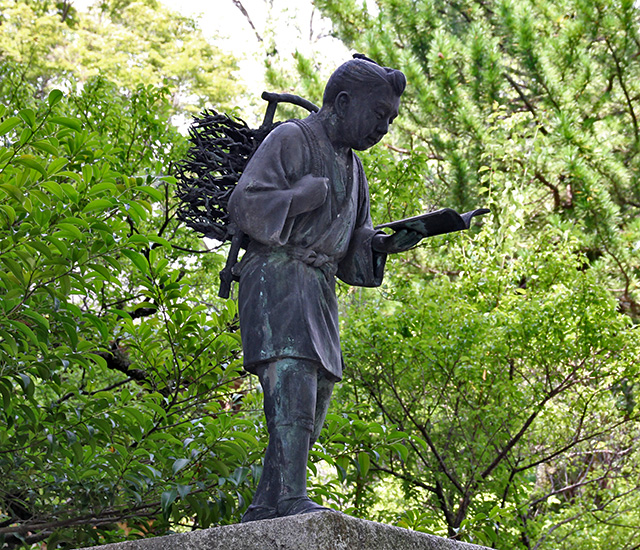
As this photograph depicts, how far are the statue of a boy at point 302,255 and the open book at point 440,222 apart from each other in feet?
0.22

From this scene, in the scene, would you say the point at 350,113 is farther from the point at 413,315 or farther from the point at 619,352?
the point at 619,352

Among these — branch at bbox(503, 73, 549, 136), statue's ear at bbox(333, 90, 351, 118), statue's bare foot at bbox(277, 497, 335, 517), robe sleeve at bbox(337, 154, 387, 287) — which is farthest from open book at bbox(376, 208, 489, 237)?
branch at bbox(503, 73, 549, 136)

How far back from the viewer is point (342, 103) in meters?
3.40

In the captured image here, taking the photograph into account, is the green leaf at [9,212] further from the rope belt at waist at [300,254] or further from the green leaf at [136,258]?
the rope belt at waist at [300,254]

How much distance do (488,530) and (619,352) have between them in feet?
9.16

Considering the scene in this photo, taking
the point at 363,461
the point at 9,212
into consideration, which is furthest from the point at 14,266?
the point at 363,461

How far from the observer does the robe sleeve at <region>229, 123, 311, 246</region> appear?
312cm

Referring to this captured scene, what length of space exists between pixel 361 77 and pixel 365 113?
0.15 metres

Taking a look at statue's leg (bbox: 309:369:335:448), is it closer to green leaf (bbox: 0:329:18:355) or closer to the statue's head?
the statue's head

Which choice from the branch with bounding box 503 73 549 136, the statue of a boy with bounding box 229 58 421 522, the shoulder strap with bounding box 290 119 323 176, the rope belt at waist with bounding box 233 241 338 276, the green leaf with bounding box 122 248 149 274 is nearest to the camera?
the statue of a boy with bounding box 229 58 421 522

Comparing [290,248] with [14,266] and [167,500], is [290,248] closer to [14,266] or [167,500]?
[14,266]

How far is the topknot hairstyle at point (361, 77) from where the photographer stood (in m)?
3.33

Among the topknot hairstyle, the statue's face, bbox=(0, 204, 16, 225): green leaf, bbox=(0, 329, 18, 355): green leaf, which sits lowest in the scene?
bbox=(0, 329, 18, 355): green leaf

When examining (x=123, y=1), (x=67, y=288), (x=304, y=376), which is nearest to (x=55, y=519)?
(x=67, y=288)
